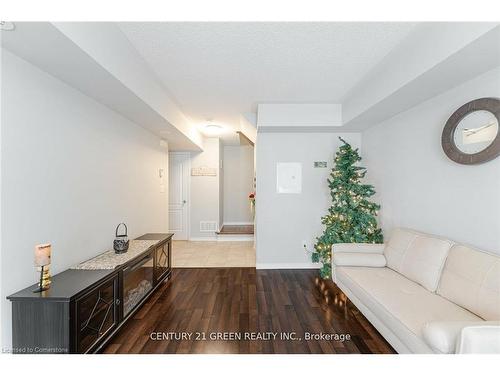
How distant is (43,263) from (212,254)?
325 centimetres

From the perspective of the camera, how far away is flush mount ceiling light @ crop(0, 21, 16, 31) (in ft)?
4.04

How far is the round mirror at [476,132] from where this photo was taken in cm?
179

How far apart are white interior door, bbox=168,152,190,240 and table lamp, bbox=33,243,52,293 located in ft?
13.8

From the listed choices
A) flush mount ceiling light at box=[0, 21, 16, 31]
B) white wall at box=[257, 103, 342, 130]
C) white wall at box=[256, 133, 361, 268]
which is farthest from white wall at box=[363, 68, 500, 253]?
flush mount ceiling light at box=[0, 21, 16, 31]

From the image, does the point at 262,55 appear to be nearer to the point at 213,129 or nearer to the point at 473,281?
the point at 473,281

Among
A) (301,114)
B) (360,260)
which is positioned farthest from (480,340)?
(301,114)

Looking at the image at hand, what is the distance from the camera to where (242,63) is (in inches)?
91.0

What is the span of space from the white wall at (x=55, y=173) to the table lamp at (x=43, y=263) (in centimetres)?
15

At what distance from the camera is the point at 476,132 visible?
1.90 metres

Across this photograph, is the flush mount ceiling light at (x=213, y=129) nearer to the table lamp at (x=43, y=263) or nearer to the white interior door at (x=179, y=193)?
the white interior door at (x=179, y=193)

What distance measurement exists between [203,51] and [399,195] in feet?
9.47

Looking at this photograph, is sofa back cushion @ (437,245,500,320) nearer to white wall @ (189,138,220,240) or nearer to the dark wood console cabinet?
the dark wood console cabinet
